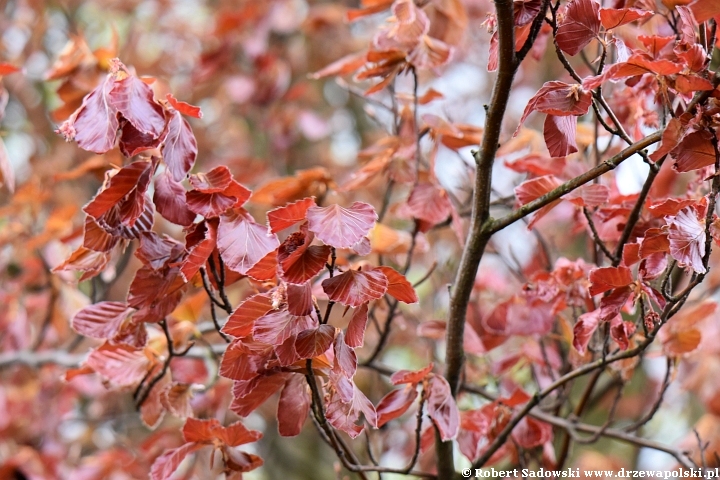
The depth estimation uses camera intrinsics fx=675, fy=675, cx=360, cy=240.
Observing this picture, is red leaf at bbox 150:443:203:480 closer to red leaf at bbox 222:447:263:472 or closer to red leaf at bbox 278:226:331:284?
red leaf at bbox 222:447:263:472

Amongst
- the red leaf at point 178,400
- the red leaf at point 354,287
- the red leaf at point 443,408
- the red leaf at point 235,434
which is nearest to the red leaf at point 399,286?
the red leaf at point 354,287

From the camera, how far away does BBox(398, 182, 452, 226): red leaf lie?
108 cm

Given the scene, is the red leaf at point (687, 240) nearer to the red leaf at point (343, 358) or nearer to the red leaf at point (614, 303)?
the red leaf at point (614, 303)

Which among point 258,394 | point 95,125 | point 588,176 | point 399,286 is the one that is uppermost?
point 588,176

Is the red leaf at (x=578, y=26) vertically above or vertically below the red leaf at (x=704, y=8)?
below

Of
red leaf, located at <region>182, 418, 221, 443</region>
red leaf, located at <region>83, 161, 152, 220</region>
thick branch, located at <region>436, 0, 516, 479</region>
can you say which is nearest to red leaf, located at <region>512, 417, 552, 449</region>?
thick branch, located at <region>436, 0, 516, 479</region>

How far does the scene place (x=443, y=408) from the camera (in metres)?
0.84

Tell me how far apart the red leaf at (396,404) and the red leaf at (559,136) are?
0.35 meters

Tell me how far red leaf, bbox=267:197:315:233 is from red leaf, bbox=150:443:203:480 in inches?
12.8

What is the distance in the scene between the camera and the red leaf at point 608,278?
31.4 inches

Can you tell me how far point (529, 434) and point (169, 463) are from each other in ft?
1.82

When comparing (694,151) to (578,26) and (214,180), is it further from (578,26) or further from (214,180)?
(214,180)

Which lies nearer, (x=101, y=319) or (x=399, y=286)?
(x=399, y=286)

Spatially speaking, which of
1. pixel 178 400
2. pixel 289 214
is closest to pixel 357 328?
pixel 289 214
